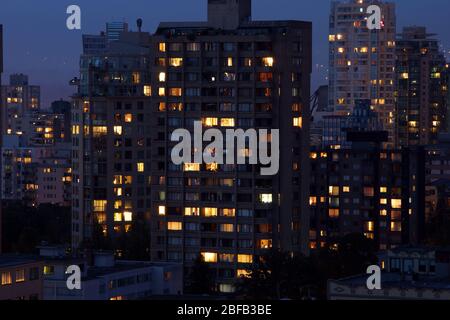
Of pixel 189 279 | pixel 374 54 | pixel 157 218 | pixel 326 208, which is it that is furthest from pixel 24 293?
pixel 374 54

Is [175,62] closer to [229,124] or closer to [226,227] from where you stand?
[229,124]

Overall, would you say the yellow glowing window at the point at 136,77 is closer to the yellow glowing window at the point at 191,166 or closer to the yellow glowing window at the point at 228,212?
the yellow glowing window at the point at 191,166

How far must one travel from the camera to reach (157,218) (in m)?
48.9

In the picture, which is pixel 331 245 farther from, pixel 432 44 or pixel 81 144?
pixel 432 44

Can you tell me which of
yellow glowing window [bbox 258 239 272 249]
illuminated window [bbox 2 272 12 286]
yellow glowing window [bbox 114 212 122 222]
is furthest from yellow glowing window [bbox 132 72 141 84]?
illuminated window [bbox 2 272 12 286]

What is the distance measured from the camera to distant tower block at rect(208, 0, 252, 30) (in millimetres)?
49719

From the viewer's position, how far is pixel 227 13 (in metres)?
49.9

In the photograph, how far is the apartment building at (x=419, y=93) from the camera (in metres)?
131

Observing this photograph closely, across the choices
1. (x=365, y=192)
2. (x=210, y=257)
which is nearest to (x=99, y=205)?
(x=365, y=192)

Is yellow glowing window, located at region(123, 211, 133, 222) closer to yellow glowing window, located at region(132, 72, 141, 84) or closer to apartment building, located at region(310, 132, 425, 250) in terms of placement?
yellow glowing window, located at region(132, 72, 141, 84)

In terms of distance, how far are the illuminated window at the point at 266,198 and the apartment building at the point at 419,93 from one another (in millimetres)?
82568

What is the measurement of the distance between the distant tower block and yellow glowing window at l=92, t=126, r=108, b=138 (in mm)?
16633

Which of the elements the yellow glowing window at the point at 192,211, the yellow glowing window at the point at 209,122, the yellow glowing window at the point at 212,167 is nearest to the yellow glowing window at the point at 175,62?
the yellow glowing window at the point at 209,122

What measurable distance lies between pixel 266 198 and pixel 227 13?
7.44 metres
